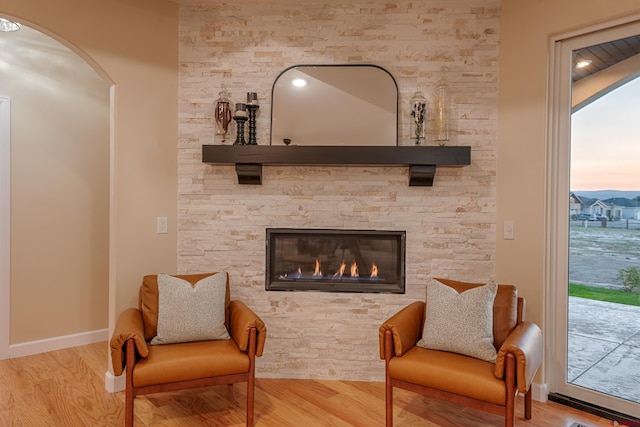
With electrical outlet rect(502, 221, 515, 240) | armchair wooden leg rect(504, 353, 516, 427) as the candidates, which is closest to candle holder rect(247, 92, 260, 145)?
electrical outlet rect(502, 221, 515, 240)

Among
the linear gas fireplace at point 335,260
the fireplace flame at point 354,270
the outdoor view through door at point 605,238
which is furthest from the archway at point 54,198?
the outdoor view through door at point 605,238

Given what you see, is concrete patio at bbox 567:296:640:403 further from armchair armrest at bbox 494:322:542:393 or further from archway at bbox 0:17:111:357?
archway at bbox 0:17:111:357

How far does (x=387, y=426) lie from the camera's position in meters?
2.28

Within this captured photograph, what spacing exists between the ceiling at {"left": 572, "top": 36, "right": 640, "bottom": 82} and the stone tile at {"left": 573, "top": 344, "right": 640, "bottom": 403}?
1.79 metres

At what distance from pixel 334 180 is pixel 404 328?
121 centimetres

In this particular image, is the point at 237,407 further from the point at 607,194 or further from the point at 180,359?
the point at 607,194

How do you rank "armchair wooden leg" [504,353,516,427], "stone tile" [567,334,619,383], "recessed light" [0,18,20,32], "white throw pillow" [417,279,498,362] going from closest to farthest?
1. "armchair wooden leg" [504,353,516,427]
2. "white throw pillow" [417,279,498,362]
3. "stone tile" [567,334,619,383]
4. "recessed light" [0,18,20,32]

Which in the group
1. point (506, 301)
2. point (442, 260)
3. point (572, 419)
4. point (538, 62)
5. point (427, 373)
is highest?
point (538, 62)

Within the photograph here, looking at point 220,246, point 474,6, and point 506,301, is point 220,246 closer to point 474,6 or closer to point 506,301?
point 506,301

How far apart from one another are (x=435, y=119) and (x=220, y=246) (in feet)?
6.11

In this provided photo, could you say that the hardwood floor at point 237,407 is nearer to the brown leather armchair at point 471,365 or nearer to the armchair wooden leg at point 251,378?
the armchair wooden leg at point 251,378

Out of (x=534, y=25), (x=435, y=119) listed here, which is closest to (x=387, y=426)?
(x=435, y=119)

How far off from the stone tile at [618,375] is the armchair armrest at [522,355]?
2.31ft

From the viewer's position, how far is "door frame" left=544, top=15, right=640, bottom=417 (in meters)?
2.72
